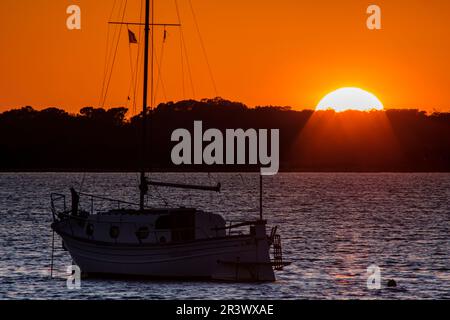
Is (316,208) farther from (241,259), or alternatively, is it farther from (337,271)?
(241,259)

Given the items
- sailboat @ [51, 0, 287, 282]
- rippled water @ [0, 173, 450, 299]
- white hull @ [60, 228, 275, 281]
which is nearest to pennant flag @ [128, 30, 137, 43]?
sailboat @ [51, 0, 287, 282]

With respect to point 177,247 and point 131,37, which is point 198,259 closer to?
point 177,247

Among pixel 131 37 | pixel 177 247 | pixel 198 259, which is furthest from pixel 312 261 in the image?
pixel 131 37

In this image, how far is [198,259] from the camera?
44.9m

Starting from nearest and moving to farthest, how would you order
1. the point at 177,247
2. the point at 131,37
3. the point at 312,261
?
the point at 177,247
the point at 131,37
the point at 312,261

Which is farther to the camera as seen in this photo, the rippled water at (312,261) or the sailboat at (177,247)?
the sailboat at (177,247)

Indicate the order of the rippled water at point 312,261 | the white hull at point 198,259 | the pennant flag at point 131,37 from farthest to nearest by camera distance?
the pennant flag at point 131,37 → the white hull at point 198,259 → the rippled water at point 312,261

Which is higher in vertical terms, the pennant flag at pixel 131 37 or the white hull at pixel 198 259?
the pennant flag at pixel 131 37

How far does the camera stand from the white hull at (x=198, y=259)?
4441 cm

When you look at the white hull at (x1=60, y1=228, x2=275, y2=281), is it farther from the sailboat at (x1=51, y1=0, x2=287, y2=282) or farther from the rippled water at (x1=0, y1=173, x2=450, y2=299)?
the rippled water at (x1=0, y1=173, x2=450, y2=299)

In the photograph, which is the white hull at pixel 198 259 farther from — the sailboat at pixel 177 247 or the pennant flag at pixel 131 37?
the pennant flag at pixel 131 37

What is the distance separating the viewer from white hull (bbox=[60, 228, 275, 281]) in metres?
44.4

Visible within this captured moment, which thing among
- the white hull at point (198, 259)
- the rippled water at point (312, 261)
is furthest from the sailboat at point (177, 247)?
the rippled water at point (312, 261)

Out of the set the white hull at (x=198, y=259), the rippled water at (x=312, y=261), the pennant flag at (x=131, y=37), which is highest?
the pennant flag at (x=131, y=37)
